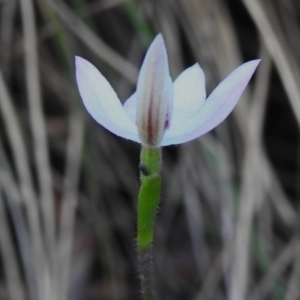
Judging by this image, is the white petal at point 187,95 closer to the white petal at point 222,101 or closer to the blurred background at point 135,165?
the white petal at point 222,101

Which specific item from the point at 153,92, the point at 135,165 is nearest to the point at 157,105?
the point at 153,92

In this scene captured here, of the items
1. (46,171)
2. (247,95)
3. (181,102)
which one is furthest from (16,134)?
(181,102)

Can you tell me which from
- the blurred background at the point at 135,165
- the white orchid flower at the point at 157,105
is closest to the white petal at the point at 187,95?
the white orchid flower at the point at 157,105

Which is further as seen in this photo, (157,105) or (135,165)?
(135,165)

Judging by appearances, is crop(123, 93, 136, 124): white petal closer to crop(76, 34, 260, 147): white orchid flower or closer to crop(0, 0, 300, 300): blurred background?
crop(76, 34, 260, 147): white orchid flower

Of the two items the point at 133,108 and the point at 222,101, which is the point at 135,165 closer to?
Answer: the point at 133,108
